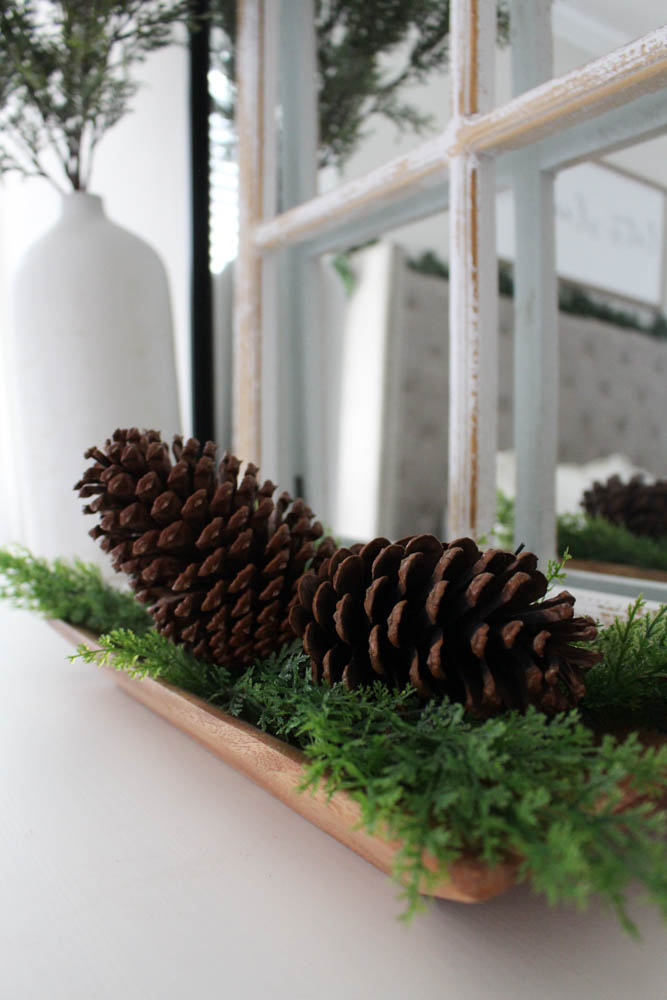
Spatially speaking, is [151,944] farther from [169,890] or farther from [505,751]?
[505,751]

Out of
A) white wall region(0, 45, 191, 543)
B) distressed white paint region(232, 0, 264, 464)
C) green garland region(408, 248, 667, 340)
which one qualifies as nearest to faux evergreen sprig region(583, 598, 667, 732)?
distressed white paint region(232, 0, 264, 464)

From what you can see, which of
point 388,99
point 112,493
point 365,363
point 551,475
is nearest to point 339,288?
point 365,363

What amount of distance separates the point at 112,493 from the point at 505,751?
23 cm

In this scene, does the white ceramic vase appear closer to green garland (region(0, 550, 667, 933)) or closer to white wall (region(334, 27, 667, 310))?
white wall (region(334, 27, 667, 310))

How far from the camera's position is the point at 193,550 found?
0.37 meters

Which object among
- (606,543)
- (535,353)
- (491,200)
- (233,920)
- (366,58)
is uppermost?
(366,58)

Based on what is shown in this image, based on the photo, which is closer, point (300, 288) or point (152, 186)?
point (300, 288)

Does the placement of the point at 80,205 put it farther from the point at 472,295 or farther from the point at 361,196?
the point at 472,295

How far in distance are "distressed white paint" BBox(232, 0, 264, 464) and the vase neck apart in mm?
138

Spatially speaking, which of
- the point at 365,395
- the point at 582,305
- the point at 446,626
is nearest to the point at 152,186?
the point at 365,395

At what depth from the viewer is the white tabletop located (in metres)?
0.21

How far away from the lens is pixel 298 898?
25cm

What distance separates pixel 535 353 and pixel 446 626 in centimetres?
28

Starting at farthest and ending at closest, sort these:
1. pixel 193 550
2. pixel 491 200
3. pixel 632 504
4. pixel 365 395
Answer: pixel 365 395, pixel 632 504, pixel 491 200, pixel 193 550
